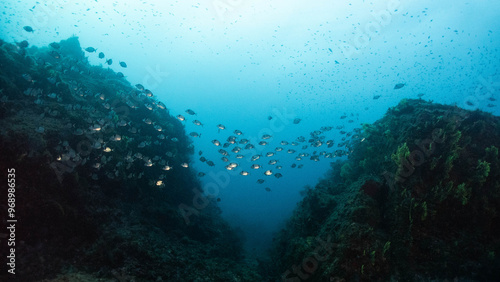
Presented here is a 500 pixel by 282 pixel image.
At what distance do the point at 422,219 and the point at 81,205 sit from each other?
1267cm

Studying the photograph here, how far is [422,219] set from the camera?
7.30 meters

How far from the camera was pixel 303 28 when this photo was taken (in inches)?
1703

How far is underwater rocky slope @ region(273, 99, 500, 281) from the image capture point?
662 cm

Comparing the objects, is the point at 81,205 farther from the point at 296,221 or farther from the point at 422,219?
the point at 422,219

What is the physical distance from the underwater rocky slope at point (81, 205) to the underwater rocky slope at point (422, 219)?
3.72 m

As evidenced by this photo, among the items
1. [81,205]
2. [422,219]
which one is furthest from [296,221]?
[81,205]

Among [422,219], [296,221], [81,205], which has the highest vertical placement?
[81,205]

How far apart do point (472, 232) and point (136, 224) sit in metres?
12.4

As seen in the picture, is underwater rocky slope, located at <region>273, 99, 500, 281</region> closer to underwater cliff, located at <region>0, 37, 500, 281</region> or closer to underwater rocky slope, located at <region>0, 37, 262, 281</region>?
underwater cliff, located at <region>0, 37, 500, 281</region>

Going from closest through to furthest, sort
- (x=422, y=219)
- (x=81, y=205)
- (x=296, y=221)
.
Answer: (x=422, y=219) → (x=81, y=205) → (x=296, y=221)

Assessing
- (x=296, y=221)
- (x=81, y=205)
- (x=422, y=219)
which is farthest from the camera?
(x=296, y=221)

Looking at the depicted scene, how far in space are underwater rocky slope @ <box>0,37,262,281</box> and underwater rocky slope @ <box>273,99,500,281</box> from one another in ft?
12.2

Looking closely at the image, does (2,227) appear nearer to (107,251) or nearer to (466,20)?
(107,251)

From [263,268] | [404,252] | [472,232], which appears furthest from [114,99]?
[472,232]
